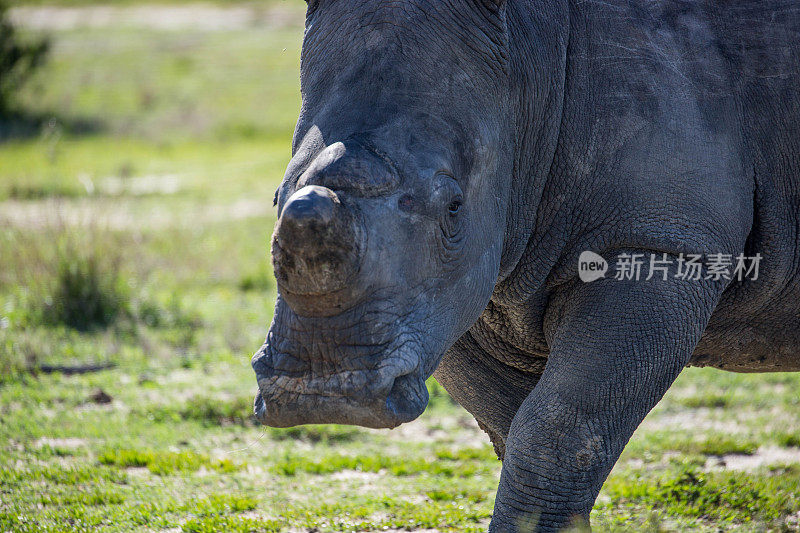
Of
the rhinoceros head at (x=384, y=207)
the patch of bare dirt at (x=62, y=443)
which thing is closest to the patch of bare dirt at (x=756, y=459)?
the rhinoceros head at (x=384, y=207)

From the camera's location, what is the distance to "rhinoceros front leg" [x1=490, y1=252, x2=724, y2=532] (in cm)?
365

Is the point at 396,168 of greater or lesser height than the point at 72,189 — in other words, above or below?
below

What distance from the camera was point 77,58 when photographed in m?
29.9

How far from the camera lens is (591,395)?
12.0 feet

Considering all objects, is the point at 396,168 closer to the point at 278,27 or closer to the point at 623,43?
the point at 623,43

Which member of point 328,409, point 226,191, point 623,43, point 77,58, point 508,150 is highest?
point 77,58

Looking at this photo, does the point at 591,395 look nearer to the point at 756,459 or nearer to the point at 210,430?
the point at 756,459

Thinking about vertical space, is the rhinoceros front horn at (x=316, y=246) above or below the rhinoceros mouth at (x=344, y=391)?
above

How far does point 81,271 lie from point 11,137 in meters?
12.8

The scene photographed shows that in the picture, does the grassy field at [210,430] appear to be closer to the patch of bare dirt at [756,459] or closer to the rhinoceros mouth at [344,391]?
the patch of bare dirt at [756,459]

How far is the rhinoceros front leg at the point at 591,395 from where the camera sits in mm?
3648

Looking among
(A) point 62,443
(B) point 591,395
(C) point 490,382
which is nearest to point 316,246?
(B) point 591,395

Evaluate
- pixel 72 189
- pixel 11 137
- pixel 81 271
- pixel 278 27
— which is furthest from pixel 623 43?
pixel 278 27

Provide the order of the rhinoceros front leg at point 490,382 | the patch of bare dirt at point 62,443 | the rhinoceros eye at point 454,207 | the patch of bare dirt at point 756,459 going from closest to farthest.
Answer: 1. the rhinoceros eye at point 454,207
2. the rhinoceros front leg at point 490,382
3. the patch of bare dirt at point 756,459
4. the patch of bare dirt at point 62,443
